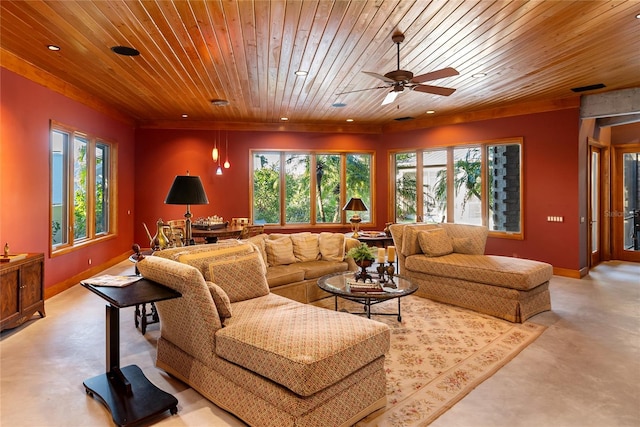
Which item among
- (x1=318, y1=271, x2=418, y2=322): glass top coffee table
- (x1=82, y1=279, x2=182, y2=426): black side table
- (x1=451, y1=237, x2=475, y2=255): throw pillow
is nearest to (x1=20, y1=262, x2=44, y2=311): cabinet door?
(x1=82, y1=279, x2=182, y2=426): black side table

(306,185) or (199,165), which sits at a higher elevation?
(199,165)

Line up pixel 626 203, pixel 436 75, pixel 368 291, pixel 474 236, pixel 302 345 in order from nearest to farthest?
pixel 302 345 → pixel 368 291 → pixel 436 75 → pixel 474 236 → pixel 626 203

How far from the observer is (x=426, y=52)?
13.9 feet

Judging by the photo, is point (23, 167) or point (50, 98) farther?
point (50, 98)

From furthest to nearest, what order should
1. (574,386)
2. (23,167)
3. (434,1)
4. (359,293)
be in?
(23,167) < (359,293) < (434,1) < (574,386)

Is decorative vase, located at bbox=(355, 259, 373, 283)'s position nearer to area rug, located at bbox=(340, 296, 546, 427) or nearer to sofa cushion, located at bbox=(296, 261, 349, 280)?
area rug, located at bbox=(340, 296, 546, 427)

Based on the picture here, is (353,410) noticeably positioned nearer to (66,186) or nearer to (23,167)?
(23,167)

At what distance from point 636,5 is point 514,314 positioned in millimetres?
3026

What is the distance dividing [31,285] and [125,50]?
2.70 m

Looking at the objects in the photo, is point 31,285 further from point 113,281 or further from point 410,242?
point 410,242

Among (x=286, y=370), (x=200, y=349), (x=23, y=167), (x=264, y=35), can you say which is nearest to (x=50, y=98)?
(x=23, y=167)

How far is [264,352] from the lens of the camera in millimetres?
2180

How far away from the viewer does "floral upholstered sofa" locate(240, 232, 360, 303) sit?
441 centimetres

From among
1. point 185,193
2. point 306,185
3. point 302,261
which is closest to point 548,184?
point 302,261
